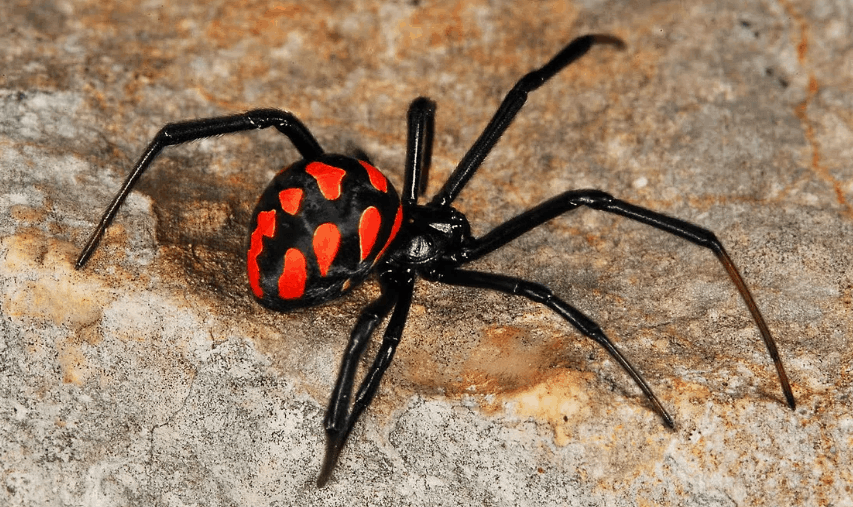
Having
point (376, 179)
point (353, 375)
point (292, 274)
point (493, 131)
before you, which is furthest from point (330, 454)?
point (493, 131)

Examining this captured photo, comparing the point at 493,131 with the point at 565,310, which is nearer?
the point at 565,310

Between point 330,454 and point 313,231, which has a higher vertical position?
point 313,231

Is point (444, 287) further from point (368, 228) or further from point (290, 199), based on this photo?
point (290, 199)

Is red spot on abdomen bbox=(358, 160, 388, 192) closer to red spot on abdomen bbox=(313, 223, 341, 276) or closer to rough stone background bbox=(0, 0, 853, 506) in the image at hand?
red spot on abdomen bbox=(313, 223, 341, 276)

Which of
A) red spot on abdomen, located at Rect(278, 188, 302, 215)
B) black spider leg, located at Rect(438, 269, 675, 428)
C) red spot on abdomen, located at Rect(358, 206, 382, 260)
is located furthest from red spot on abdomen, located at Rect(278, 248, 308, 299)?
black spider leg, located at Rect(438, 269, 675, 428)

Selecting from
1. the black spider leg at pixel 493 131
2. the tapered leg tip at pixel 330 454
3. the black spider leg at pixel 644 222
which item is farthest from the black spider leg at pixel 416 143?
the tapered leg tip at pixel 330 454
